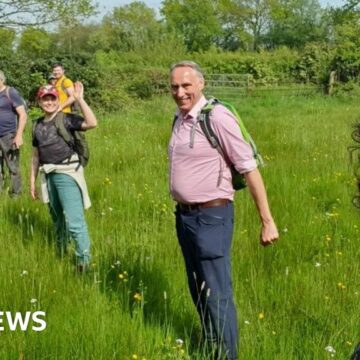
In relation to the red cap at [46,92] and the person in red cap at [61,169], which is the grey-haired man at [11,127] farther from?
the red cap at [46,92]

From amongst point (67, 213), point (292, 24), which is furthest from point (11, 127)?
point (292, 24)

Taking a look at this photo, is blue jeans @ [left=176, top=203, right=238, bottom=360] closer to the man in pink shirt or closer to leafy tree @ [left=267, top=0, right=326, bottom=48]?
A: the man in pink shirt

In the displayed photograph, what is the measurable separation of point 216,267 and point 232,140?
731 millimetres

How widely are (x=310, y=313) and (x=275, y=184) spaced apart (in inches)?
132

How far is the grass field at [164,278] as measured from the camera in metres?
3.34

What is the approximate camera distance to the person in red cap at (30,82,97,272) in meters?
4.82

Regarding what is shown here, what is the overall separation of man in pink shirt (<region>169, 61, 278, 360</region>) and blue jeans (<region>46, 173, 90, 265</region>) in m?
1.52

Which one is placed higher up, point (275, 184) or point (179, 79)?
point (179, 79)

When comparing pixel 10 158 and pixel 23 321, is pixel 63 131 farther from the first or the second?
pixel 10 158

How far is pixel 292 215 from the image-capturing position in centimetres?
592

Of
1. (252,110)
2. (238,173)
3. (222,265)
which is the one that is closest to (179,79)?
(238,173)

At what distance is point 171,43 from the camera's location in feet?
150

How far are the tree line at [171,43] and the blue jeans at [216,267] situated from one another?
17764 mm

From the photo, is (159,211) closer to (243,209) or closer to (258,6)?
(243,209)
